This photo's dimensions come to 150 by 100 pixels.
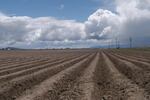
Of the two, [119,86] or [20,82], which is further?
[20,82]

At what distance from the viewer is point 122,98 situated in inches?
611

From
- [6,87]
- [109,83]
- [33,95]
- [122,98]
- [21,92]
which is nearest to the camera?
[122,98]

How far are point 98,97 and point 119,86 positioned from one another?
14.1 ft

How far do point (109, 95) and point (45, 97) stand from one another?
11.4 ft

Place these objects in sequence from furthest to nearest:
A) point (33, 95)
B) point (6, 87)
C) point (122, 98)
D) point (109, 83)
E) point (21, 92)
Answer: point (109, 83) < point (6, 87) < point (21, 92) < point (33, 95) < point (122, 98)

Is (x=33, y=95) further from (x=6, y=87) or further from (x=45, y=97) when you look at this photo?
(x=6, y=87)

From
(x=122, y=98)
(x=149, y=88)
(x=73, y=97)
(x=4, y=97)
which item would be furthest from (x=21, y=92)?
(x=149, y=88)

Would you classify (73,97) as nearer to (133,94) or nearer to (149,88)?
(133,94)

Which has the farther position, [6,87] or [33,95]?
[6,87]

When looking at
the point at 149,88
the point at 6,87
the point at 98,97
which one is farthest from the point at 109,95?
the point at 6,87

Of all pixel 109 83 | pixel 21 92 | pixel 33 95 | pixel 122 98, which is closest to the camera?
pixel 122 98

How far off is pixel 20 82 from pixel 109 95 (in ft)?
26.0

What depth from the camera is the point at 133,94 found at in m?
16.4

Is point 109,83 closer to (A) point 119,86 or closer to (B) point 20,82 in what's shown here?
(A) point 119,86
